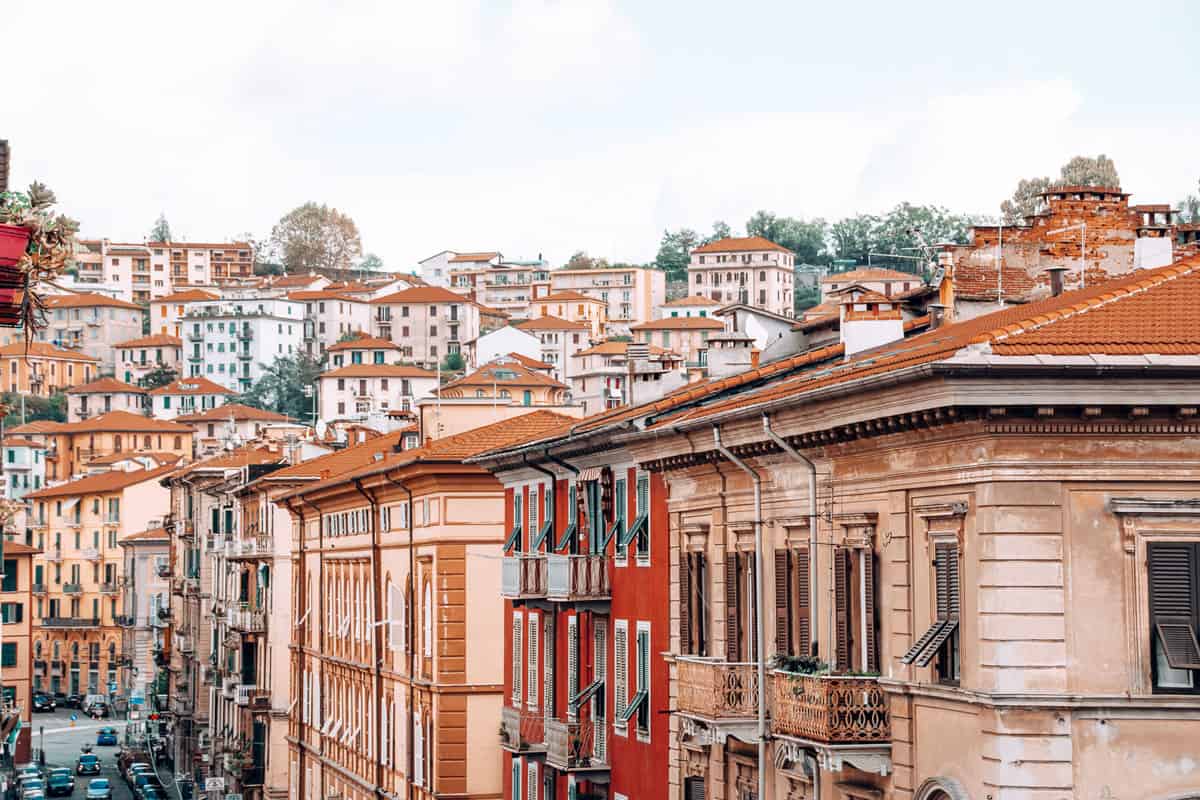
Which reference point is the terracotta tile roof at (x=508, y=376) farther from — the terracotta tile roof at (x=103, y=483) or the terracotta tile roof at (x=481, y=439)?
the terracotta tile roof at (x=481, y=439)

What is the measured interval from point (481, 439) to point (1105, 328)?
3335 centimetres

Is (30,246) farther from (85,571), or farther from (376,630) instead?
(85,571)

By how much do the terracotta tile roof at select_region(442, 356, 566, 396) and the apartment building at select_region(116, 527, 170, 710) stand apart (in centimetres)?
2184

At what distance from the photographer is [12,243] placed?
19.9 m

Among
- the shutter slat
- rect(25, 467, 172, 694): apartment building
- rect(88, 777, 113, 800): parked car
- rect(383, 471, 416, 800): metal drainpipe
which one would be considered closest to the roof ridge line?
the shutter slat

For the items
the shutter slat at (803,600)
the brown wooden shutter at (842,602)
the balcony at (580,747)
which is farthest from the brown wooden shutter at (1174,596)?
the balcony at (580,747)

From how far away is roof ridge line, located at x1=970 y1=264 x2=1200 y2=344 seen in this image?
76.2ft

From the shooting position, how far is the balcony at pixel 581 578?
135 ft

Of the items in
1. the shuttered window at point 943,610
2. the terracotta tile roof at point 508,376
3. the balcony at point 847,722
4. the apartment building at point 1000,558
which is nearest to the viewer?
the apartment building at point 1000,558

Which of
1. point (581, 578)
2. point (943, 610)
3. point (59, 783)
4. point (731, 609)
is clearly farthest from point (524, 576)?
point (59, 783)

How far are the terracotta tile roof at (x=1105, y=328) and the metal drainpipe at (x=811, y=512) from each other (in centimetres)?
177

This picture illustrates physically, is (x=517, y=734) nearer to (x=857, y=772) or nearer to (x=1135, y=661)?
(x=857, y=772)

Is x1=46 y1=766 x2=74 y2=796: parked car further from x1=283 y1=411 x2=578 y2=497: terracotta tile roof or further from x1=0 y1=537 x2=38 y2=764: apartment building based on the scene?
x1=283 y1=411 x2=578 y2=497: terracotta tile roof

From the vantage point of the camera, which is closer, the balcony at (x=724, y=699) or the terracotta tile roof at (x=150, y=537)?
the balcony at (x=724, y=699)
